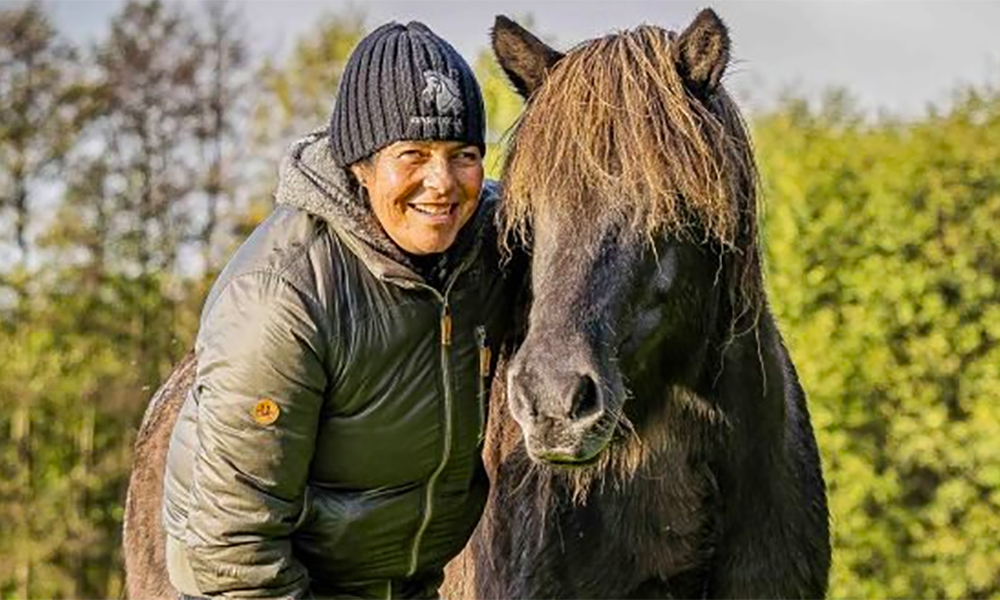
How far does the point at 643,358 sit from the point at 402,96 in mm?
1055

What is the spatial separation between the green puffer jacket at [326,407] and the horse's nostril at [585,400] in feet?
1.17

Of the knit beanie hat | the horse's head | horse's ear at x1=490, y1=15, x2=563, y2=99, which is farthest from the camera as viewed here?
horse's ear at x1=490, y1=15, x2=563, y2=99

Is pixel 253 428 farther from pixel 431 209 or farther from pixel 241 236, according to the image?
pixel 241 236

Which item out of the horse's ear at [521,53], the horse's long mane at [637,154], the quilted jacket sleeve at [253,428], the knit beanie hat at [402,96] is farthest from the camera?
the horse's ear at [521,53]

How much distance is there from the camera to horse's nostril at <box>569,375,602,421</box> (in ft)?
13.2

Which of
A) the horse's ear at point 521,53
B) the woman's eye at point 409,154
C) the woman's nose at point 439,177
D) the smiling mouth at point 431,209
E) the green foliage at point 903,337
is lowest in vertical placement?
the green foliage at point 903,337

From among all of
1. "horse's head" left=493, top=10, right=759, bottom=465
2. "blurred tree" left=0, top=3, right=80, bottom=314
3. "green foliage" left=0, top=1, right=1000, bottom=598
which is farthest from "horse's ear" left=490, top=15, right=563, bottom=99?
"blurred tree" left=0, top=3, right=80, bottom=314

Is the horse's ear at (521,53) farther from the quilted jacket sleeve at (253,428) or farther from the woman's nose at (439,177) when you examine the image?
the quilted jacket sleeve at (253,428)

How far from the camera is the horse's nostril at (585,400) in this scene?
13.2 feet

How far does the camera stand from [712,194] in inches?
181

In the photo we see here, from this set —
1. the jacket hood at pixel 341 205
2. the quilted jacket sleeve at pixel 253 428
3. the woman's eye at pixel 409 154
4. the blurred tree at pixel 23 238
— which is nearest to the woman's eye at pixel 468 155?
the woman's eye at pixel 409 154

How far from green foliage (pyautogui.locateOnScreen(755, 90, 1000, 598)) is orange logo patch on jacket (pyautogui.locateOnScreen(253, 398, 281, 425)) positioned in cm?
721

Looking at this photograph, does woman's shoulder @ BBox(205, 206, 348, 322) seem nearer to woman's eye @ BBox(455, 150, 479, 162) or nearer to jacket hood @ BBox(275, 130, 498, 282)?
jacket hood @ BBox(275, 130, 498, 282)

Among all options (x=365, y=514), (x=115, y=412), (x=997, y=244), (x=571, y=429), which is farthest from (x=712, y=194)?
(x=115, y=412)
